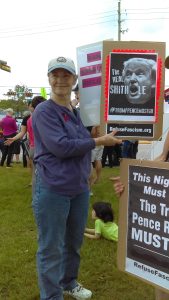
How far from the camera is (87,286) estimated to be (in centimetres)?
387

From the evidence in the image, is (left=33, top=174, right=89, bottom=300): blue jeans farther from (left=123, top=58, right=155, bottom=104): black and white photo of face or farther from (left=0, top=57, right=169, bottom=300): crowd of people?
(left=123, top=58, right=155, bottom=104): black and white photo of face

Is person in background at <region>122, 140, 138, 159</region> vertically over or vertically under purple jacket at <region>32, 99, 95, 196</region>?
under

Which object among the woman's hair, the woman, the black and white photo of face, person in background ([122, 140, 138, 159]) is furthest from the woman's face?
person in background ([122, 140, 138, 159])

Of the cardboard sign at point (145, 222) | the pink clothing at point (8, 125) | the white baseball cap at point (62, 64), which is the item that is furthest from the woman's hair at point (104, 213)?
the pink clothing at point (8, 125)

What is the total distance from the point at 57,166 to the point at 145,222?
2.17 feet

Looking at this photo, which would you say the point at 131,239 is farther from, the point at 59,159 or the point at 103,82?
the point at 103,82

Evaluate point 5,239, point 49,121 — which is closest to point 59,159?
point 49,121

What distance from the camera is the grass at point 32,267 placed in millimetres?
3711

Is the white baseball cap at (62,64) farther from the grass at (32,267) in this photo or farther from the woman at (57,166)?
the grass at (32,267)

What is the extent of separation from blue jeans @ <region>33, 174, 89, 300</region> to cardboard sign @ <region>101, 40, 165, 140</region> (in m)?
0.63

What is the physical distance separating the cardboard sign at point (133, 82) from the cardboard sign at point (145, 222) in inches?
11.4

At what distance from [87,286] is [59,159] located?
4.84 feet

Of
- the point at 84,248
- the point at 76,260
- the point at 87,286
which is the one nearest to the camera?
the point at 76,260

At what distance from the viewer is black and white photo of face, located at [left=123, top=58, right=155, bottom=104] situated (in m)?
2.81
